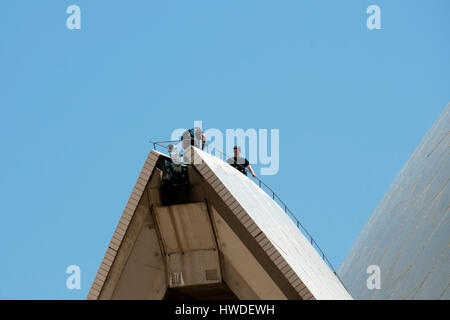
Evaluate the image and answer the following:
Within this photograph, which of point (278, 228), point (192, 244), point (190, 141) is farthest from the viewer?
point (278, 228)

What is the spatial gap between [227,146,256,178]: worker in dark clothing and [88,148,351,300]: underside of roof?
5.17 m

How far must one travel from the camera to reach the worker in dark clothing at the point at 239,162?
37.1 meters

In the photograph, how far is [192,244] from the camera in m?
31.4

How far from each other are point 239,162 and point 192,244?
6.55 m

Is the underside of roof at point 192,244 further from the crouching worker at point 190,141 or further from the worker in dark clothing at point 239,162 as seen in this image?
the worker in dark clothing at point 239,162

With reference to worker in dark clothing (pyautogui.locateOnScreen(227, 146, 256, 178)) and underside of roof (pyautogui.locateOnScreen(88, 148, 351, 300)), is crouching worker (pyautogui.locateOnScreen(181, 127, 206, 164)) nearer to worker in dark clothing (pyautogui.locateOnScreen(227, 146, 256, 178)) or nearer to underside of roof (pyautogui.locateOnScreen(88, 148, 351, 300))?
underside of roof (pyautogui.locateOnScreen(88, 148, 351, 300))

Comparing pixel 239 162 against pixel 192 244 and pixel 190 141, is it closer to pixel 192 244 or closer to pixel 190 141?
pixel 190 141

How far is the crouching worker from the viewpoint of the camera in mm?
30500

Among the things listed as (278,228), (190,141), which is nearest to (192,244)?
(190,141)

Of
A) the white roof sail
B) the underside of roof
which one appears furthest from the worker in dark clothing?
the underside of roof

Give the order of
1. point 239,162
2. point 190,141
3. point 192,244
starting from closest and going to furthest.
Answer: point 192,244
point 190,141
point 239,162

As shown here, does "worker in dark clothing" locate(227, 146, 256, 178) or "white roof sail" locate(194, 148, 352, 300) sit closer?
"white roof sail" locate(194, 148, 352, 300)
